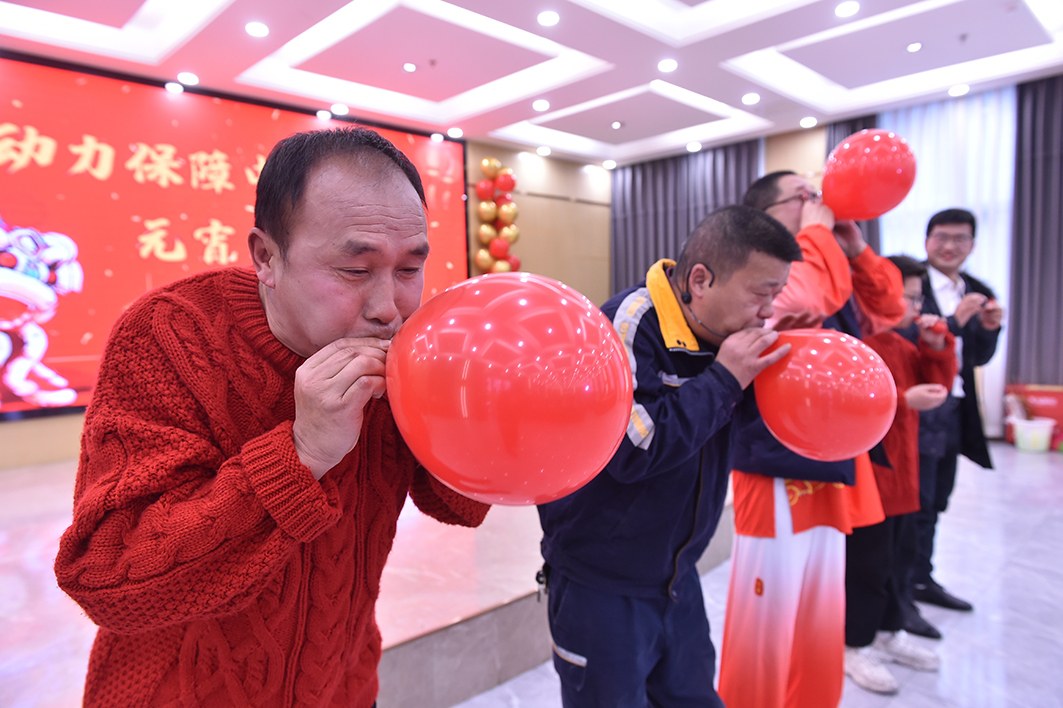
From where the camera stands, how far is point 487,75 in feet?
17.4

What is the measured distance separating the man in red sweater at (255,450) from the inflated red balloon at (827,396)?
2.55ft

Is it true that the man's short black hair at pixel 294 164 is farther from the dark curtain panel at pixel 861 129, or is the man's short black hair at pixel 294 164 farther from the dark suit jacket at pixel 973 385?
the dark curtain panel at pixel 861 129

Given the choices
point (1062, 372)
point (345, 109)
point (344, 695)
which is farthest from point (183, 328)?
point (1062, 372)

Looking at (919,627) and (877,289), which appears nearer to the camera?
(877,289)

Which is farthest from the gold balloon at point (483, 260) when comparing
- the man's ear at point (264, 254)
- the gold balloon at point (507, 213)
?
the man's ear at point (264, 254)

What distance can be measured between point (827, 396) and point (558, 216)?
23.2ft

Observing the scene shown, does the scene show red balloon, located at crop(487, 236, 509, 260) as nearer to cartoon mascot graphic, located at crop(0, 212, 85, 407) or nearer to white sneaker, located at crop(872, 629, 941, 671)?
cartoon mascot graphic, located at crop(0, 212, 85, 407)

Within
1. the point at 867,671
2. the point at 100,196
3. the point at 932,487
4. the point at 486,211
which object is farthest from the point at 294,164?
the point at 486,211

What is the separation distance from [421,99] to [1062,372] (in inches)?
252

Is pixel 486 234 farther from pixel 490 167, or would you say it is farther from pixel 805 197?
pixel 805 197

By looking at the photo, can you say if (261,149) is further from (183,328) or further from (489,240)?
(183,328)

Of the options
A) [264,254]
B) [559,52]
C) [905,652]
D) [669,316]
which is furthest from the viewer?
[559,52]

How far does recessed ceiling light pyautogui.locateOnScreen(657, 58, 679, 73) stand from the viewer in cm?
490

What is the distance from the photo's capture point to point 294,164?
710 millimetres
